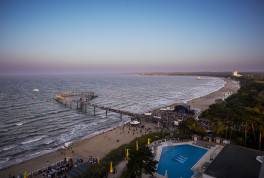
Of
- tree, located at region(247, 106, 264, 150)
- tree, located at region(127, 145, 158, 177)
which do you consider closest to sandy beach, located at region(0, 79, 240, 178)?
tree, located at region(127, 145, 158, 177)

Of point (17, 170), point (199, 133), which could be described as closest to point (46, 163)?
point (17, 170)

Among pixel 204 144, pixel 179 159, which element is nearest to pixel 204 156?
pixel 179 159

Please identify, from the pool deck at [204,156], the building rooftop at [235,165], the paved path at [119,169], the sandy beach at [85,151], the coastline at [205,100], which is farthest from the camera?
the coastline at [205,100]

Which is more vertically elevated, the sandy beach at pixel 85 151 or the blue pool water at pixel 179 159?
the blue pool water at pixel 179 159

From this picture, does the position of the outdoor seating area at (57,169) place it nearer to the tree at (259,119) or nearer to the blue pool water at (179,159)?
the blue pool water at (179,159)

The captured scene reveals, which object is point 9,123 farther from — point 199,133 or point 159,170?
point 199,133

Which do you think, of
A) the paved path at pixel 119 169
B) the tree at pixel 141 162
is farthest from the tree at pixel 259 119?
the paved path at pixel 119 169

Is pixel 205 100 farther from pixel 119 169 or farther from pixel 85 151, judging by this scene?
pixel 119 169
